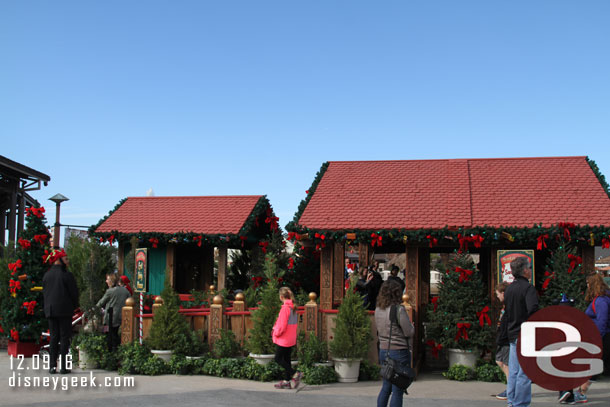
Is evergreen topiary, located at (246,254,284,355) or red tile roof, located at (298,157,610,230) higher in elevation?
red tile roof, located at (298,157,610,230)

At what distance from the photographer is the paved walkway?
312 inches

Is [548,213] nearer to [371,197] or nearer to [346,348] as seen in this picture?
[371,197]

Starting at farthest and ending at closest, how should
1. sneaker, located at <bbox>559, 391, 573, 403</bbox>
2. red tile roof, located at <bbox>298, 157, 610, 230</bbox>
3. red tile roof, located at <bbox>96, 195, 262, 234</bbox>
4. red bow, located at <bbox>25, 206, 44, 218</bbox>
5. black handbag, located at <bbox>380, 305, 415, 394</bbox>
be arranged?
red tile roof, located at <bbox>96, 195, 262, 234</bbox>, red bow, located at <bbox>25, 206, 44, 218</bbox>, red tile roof, located at <bbox>298, 157, 610, 230</bbox>, sneaker, located at <bbox>559, 391, 573, 403</bbox>, black handbag, located at <bbox>380, 305, 415, 394</bbox>

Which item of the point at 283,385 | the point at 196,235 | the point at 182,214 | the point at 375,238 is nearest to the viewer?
the point at 283,385

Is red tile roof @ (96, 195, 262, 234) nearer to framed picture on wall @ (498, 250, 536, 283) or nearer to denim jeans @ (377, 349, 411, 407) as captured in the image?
framed picture on wall @ (498, 250, 536, 283)

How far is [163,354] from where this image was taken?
10.1 meters

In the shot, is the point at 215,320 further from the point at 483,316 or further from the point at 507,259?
the point at 507,259

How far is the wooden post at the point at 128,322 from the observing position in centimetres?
1043

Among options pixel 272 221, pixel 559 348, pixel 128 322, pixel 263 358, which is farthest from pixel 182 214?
pixel 559 348

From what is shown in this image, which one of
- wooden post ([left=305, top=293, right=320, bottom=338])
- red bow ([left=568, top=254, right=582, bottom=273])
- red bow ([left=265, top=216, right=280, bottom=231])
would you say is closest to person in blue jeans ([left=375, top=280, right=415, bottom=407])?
wooden post ([left=305, top=293, right=320, bottom=338])

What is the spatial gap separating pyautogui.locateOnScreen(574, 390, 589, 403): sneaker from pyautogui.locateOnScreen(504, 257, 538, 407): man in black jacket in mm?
1605

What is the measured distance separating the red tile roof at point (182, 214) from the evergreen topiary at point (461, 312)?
21.0ft

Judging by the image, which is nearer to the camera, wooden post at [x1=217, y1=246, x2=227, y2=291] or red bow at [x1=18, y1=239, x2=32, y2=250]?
red bow at [x1=18, y1=239, x2=32, y2=250]

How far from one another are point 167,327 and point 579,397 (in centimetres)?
640
